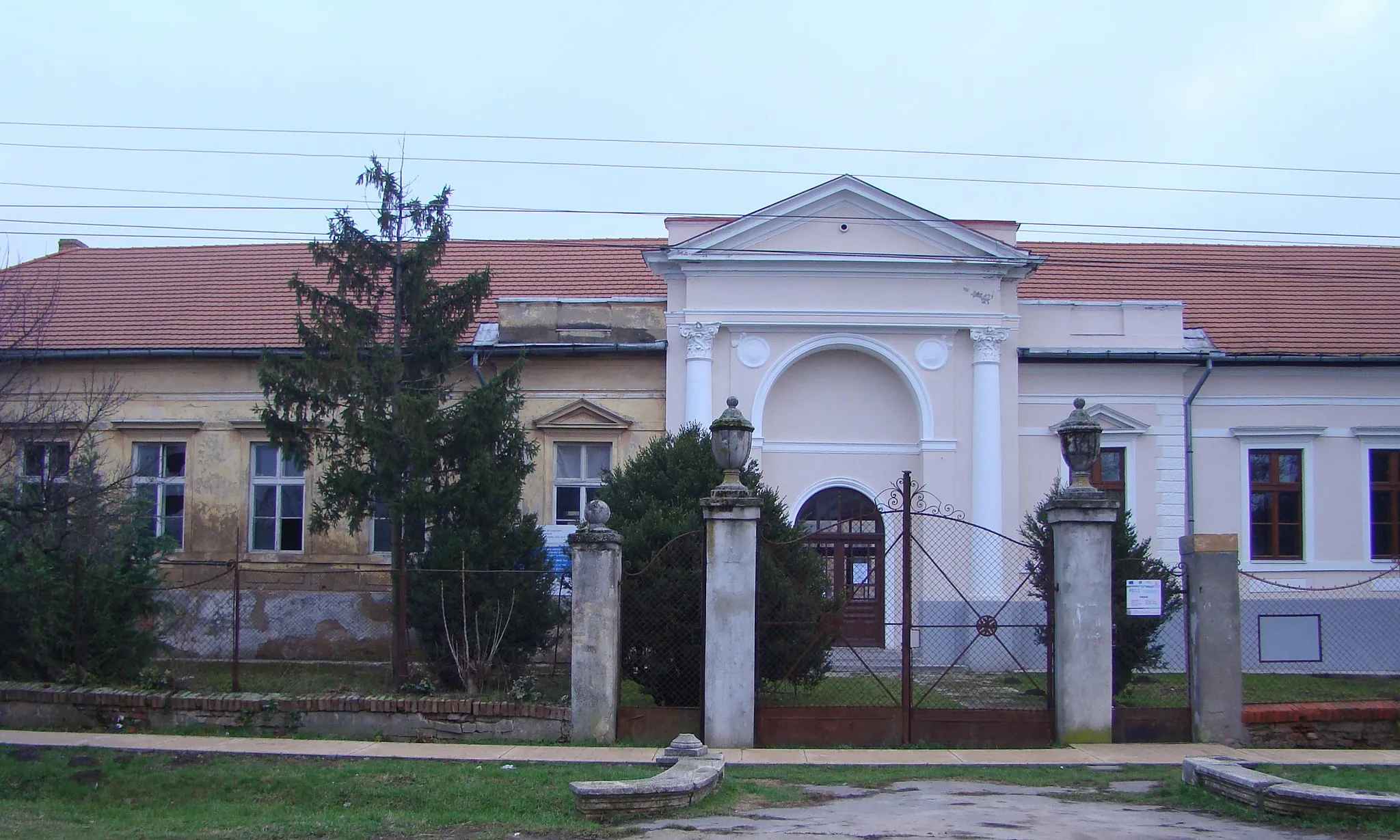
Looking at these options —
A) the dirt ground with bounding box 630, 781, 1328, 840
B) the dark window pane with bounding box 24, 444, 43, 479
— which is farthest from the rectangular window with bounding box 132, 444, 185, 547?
the dirt ground with bounding box 630, 781, 1328, 840

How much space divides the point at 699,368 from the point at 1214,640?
973 cm

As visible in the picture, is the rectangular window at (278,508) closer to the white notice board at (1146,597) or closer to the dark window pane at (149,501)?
the dark window pane at (149,501)

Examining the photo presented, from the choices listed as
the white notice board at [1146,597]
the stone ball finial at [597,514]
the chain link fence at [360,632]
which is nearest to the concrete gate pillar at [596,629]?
the stone ball finial at [597,514]

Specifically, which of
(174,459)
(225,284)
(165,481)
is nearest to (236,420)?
(174,459)

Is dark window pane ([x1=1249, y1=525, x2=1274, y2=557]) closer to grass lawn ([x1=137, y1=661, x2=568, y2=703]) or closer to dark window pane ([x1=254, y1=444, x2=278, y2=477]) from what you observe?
grass lawn ([x1=137, y1=661, x2=568, y2=703])

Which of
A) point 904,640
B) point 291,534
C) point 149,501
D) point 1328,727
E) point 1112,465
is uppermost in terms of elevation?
point 1112,465

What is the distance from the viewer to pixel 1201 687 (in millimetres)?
13320

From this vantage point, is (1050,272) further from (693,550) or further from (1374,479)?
(693,550)

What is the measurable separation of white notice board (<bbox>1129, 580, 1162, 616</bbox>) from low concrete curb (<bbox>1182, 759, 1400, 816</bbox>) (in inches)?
140

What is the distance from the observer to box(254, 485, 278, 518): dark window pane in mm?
22109

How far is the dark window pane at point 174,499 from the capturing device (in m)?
22.2

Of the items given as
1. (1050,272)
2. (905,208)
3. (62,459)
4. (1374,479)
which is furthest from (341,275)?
(1374,479)

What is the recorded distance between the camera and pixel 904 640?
13.4 m

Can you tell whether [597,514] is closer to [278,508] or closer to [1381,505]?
[278,508]
